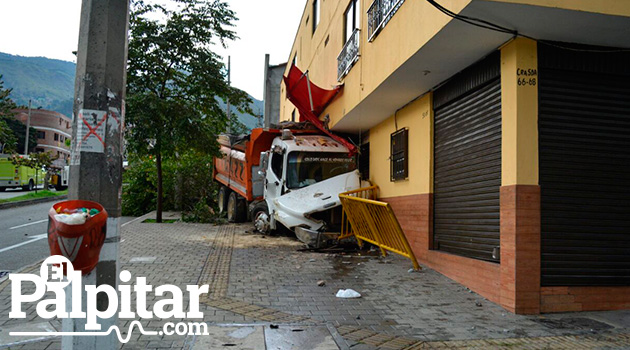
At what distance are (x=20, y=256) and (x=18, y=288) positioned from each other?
11.5 ft

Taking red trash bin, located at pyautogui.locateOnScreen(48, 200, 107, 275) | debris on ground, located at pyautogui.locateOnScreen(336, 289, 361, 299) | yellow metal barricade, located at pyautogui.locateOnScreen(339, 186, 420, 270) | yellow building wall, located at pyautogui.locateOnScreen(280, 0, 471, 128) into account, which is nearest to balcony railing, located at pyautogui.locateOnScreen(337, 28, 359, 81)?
yellow building wall, located at pyautogui.locateOnScreen(280, 0, 471, 128)

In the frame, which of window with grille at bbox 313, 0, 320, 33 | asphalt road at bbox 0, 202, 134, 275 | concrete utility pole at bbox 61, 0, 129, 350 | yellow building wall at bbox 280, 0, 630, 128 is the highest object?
window with grille at bbox 313, 0, 320, 33

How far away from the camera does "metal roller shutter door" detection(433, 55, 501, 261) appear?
20.2 feet

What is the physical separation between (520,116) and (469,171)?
1.53 metres

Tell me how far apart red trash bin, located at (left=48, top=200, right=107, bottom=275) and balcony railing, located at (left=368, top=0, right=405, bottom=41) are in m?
6.07

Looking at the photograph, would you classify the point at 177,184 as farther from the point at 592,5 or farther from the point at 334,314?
the point at 592,5

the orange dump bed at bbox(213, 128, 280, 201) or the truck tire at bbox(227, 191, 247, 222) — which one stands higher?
the orange dump bed at bbox(213, 128, 280, 201)

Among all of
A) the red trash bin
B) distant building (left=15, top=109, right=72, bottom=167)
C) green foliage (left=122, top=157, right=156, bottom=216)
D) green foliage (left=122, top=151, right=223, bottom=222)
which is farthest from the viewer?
distant building (left=15, top=109, right=72, bottom=167)

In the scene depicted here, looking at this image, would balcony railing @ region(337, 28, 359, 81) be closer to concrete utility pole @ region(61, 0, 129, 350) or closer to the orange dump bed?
the orange dump bed

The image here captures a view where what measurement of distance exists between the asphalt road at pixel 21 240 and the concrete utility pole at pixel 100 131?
5.47 m

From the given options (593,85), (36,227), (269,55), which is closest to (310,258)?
(593,85)

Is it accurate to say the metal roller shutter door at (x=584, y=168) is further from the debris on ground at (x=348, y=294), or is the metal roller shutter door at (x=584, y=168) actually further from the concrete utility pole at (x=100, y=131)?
the concrete utility pole at (x=100, y=131)

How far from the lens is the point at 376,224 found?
8.48 metres

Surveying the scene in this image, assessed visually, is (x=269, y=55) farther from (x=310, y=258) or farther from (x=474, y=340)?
(x=474, y=340)
